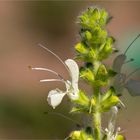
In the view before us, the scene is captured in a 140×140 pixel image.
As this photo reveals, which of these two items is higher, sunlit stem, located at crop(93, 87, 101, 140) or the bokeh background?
the bokeh background

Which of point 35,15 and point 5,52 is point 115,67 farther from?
point 35,15

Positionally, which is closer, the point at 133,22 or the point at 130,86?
the point at 130,86

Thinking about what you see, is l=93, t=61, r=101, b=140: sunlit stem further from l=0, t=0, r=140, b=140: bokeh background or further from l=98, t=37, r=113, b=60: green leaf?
l=0, t=0, r=140, b=140: bokeh background

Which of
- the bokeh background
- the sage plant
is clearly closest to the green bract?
the sage plant

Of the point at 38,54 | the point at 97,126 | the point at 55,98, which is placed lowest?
the point at 97,126

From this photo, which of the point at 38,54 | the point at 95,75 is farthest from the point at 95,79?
the point at 38,54

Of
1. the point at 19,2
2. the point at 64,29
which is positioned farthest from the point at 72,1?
the point at 19,2

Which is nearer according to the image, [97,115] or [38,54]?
[97,115]

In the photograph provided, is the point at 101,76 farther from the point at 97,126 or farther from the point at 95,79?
the point at 97,126

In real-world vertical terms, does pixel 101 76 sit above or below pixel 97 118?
above
